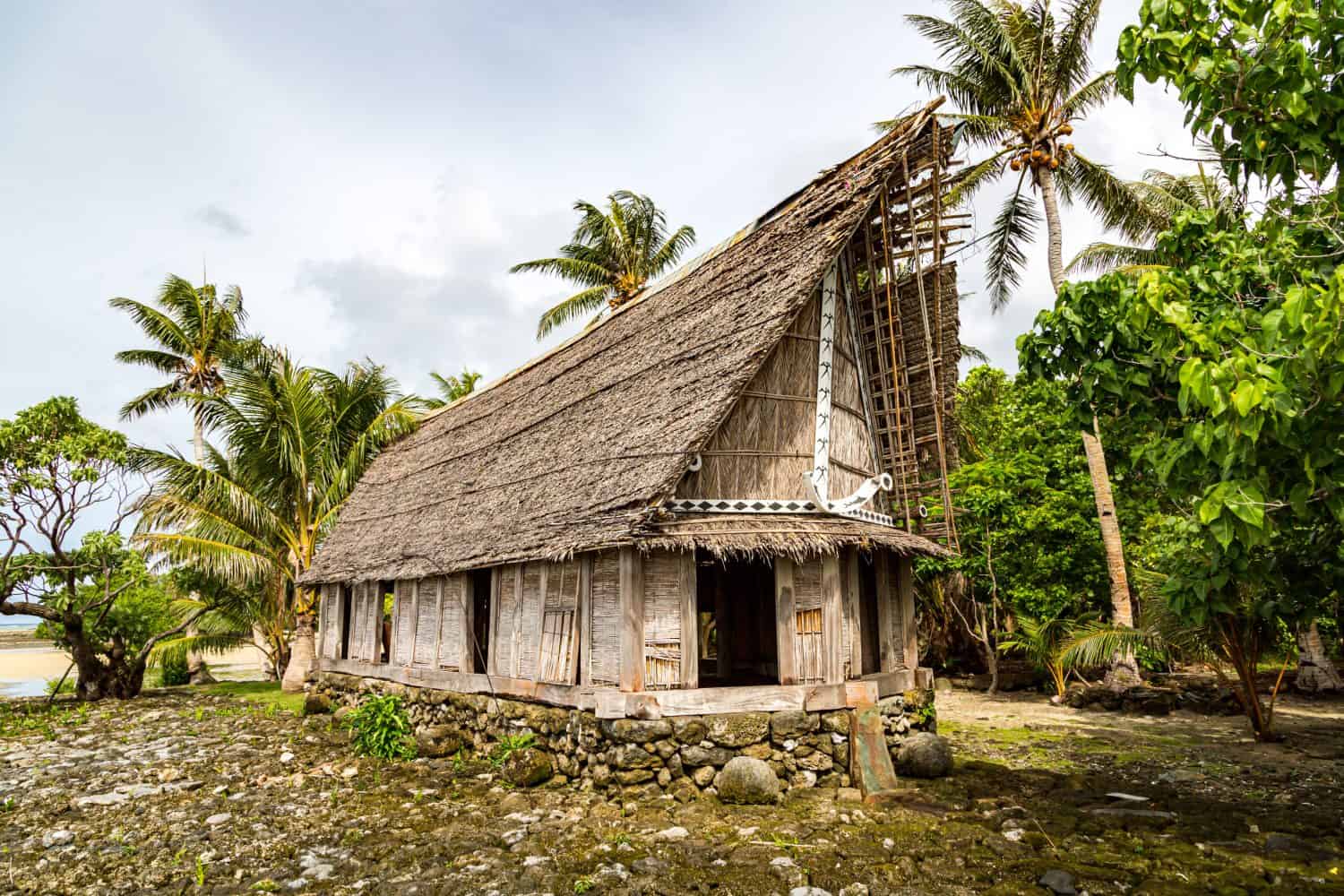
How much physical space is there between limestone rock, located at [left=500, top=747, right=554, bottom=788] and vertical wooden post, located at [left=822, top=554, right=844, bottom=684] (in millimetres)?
3361

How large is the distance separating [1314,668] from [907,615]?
9.29 m

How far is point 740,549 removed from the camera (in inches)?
341

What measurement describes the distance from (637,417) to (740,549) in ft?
8.51

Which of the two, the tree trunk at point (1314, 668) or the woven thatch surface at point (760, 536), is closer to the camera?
the woven thatch surface at point (760, 536)

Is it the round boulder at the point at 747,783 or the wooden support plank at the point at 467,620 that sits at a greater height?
the wooden support plank at the point at 467,620

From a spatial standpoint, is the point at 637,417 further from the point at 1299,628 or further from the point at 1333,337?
the point at 1299,628

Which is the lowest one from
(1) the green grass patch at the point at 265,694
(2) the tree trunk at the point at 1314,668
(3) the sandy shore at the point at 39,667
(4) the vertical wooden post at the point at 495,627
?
(3) the sandy shore at the point at 39,667

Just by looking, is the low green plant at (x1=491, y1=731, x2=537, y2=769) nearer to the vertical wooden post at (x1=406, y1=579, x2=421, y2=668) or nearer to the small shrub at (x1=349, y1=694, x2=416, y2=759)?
the small shrub at (x1=349, y1=694, x2=416, y2=759)

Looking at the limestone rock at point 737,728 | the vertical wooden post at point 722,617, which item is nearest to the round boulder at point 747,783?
the limestone rock at point 737,728

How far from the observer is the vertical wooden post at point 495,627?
11.0m

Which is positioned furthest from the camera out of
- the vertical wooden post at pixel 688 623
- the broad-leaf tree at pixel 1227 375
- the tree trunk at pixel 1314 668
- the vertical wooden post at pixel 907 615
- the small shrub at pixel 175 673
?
the small shrub at pixel 175 673

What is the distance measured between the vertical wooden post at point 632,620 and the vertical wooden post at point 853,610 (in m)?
2.70

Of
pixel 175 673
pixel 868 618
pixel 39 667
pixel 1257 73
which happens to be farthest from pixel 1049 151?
pixel 39 667

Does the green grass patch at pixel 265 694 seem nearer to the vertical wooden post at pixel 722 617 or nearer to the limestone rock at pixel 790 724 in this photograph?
the vertical wooden post at pixel 722 617
